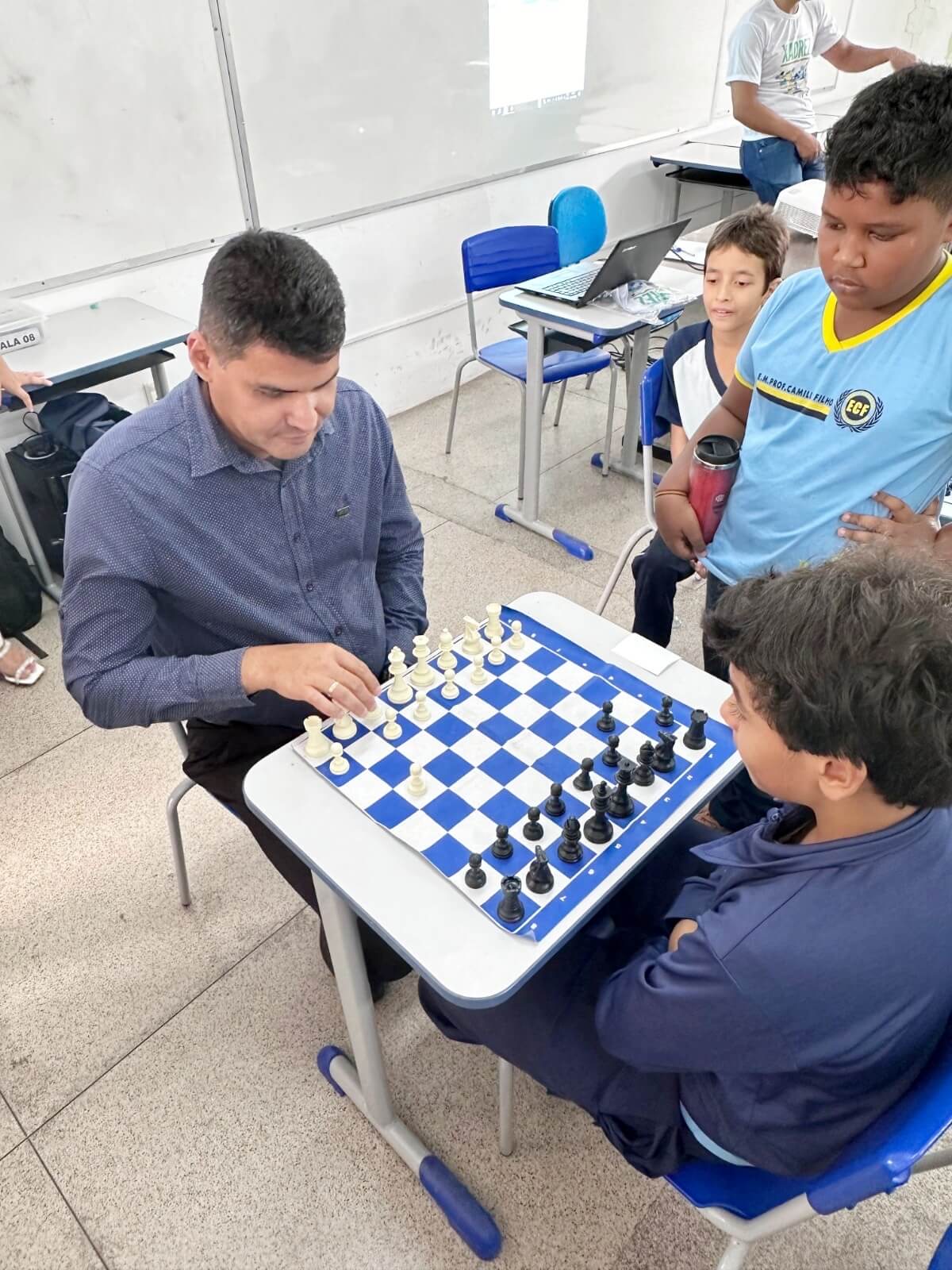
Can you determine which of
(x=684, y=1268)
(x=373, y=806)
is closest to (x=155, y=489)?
(x=373, y=806)

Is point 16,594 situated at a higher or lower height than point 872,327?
lower

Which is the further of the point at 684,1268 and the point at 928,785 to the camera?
the point at 684,1268

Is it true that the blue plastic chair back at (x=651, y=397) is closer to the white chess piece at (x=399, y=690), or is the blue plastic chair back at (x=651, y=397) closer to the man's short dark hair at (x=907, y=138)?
the man's short dark hair at (x=907, y=138)

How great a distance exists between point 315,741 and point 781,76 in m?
4.46

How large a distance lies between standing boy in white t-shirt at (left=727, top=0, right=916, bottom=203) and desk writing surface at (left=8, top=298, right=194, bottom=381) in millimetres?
3007

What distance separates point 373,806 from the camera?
117 centimetres

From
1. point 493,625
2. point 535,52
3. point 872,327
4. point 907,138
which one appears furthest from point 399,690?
point 535,52

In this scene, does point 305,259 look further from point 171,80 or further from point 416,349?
point 416,349

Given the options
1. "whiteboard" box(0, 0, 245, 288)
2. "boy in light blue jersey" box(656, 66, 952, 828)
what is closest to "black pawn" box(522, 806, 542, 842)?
"boy in light blue jersey" box(656, 66, 952, 828)

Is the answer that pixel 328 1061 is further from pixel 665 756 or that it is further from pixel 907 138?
pixel 907 138

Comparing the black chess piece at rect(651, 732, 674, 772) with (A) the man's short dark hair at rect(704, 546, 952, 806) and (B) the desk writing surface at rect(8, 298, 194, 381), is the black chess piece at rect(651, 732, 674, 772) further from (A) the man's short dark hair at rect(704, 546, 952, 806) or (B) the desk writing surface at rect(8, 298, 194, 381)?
(B) the desk writing surface at rect(8, 298, 194, 381)

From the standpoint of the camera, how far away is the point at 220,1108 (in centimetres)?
161

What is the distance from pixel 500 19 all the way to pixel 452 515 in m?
2.33

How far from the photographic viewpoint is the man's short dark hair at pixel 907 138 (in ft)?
4.14
